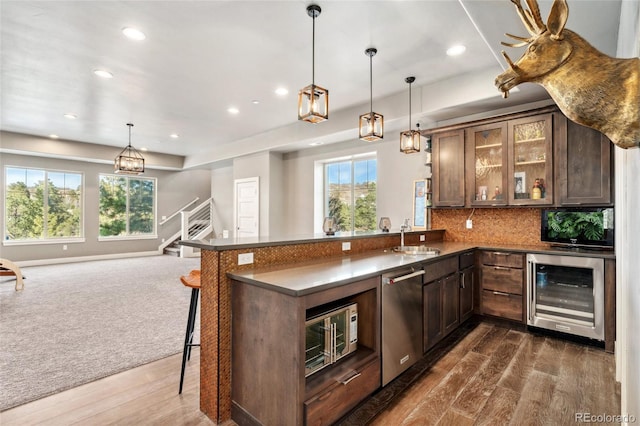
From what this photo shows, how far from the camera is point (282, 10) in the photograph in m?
2.71

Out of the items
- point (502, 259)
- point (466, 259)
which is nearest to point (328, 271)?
point (466, 259)

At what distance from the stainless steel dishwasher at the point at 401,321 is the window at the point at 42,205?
30.9 feet

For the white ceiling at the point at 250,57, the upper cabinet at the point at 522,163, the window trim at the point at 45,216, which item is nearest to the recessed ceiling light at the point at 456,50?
the white ceiling at the point at 250,57

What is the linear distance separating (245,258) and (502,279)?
312 centimetres

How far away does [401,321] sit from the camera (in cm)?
240

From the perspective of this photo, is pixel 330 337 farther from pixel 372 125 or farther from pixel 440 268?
pixel 372 125

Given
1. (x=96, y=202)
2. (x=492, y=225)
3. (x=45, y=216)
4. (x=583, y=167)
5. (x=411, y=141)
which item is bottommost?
(x=492, y=225)

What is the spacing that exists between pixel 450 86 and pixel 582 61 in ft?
10.7

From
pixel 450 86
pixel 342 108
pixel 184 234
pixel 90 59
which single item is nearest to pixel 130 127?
pixel 90 59

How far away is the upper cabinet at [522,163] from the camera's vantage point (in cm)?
325

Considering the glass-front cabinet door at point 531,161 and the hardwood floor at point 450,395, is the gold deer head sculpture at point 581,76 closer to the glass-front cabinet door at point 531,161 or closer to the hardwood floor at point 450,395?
the hardwood floor at point 450,395

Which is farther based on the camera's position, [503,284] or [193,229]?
[193,229]

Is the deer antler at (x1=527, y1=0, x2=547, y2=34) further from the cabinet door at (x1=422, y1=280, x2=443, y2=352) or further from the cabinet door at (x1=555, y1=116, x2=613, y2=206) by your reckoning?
the cabinet door at (x1=555, y1=116, x2=613, y2=206)

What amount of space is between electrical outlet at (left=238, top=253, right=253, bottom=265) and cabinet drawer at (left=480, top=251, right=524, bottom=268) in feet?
9.83
